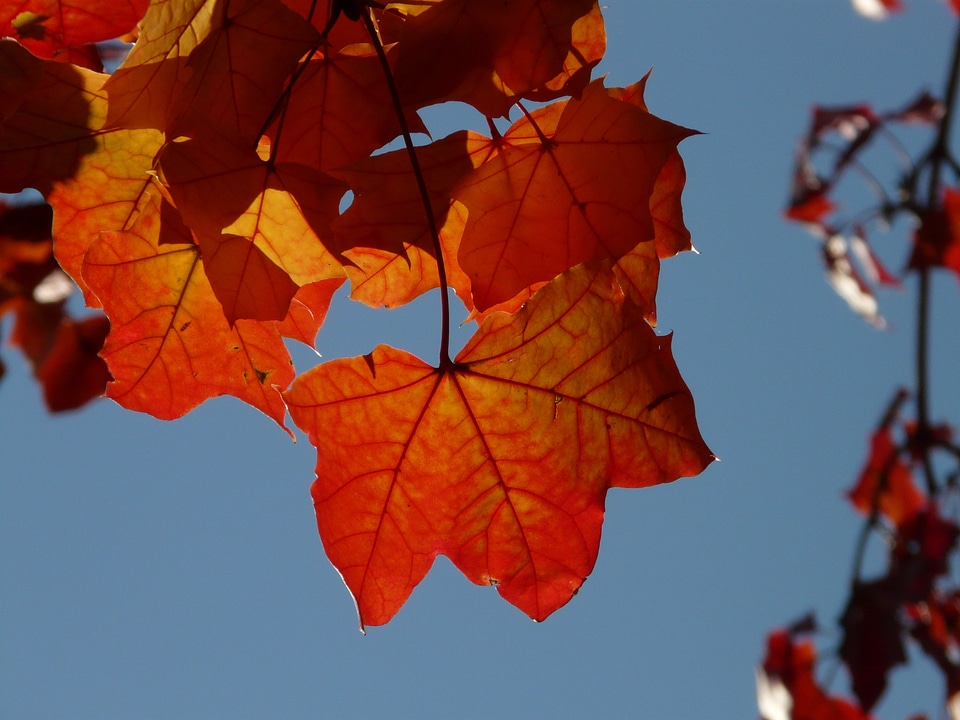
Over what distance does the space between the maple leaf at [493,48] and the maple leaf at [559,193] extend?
0.21 feet

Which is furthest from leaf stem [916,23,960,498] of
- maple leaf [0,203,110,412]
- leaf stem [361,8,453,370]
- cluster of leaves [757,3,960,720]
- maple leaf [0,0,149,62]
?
maple leaf [0,203,110,412]

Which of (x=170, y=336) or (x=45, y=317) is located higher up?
(x=45, y=317)

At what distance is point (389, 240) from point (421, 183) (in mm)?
69

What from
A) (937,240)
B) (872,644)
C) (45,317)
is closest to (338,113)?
(45,317)

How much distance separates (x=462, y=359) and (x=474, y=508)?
0.16 metres

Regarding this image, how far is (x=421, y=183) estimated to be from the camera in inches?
28.6

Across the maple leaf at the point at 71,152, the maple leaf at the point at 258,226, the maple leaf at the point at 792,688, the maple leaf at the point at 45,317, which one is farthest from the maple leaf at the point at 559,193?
the maple leaf at the point at 792,688

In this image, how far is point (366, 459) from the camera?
79cm

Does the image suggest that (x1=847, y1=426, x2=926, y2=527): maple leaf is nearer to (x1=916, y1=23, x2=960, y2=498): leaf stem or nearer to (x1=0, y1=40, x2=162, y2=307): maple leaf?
(x1=916, y1=23, x2=960, y2=498): leaf stem

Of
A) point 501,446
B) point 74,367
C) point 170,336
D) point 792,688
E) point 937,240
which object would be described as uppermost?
point 74,367

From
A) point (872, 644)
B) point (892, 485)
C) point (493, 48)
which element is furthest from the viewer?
point (892, 485)

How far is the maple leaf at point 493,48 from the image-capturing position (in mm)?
660

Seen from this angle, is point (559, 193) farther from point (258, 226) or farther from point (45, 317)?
point (45, 317)

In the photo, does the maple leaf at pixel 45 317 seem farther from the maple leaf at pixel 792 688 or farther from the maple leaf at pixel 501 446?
the maple leaf at pixel 792 688
